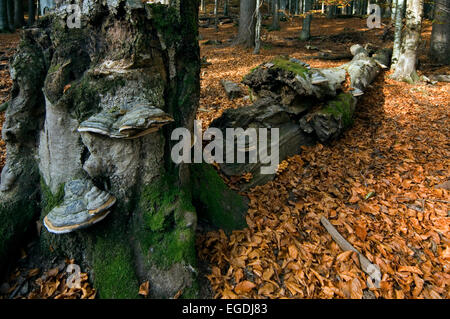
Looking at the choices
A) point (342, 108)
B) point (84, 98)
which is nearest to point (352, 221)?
point (342, 108)

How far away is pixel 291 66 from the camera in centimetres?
514

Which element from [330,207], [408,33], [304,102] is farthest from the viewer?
[408,33]

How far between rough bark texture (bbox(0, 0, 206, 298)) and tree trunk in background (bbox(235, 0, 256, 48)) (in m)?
14.1

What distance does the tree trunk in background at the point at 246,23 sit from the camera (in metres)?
15.0

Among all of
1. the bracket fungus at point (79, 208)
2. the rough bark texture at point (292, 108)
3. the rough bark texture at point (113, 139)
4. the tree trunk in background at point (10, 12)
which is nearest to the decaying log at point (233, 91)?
the rough bark texture at point (292, 108)

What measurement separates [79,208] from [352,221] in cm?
318

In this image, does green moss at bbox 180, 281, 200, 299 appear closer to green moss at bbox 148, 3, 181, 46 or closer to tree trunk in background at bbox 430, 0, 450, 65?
green moss at bbox 148, 3, 181, 46

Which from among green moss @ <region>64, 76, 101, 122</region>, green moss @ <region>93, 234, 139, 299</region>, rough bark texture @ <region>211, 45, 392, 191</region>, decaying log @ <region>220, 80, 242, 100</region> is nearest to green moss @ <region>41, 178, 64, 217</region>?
green moss @ <region>93, 234, 139, 299</region>

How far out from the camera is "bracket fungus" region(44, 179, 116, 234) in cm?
218
